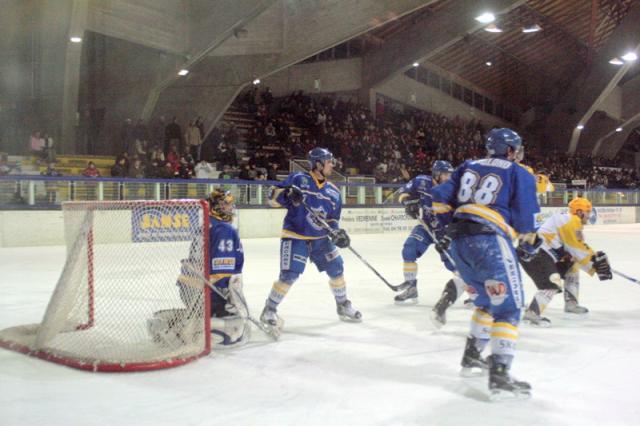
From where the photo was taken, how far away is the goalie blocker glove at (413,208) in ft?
19.0

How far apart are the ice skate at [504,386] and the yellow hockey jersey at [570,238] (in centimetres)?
241

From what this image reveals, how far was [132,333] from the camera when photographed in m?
4.36

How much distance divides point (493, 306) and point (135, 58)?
636 inches

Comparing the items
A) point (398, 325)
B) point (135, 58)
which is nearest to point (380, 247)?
point (398, 325)

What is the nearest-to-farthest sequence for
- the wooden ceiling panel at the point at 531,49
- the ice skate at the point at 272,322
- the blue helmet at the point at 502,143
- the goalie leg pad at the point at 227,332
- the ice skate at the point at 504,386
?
the ice skate at the point at 504,386, the blue helmet at the point at 502,143, the goalie leg pad at the point at 227,332, the ice skate at the point at 272,322, the wooden ceiling panel at the point at 531,49

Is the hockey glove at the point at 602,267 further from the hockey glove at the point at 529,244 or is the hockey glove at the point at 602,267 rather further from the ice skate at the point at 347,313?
the hockey glove at the point at 529,244

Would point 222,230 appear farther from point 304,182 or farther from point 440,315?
point 440,315

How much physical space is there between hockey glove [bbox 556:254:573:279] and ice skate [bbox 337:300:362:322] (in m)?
1.84

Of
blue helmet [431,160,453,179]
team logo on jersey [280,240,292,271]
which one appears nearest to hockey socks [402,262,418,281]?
blue helmet [431,160,453,179]

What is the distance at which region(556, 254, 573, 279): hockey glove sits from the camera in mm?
5414

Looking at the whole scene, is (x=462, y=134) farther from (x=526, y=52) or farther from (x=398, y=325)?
(x=398, y=325)

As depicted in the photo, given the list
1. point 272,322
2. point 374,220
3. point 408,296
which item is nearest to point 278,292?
point 272,322

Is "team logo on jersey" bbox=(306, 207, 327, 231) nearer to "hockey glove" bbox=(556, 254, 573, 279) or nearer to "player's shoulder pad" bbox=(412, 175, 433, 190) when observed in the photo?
"player's shoulder pad" bbox=(412, 175, 433, 190)

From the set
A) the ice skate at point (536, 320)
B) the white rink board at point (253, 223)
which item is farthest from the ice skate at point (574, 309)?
the white rink board at point (253, 223)
